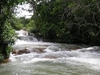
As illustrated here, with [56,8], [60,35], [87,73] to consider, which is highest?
[56,8]

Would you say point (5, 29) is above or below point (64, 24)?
below

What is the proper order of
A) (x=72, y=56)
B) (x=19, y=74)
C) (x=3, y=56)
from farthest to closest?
(x=72, y=56), (x=3, y=56), (x=19, y=74)

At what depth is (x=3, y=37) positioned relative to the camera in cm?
841

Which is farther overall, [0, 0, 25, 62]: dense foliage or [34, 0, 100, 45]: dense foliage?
[34, 0, 100, 45]: dense foliage

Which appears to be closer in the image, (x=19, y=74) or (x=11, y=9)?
(x=19, y=74)

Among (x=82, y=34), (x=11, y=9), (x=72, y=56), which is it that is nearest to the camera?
(x=11, y=9)

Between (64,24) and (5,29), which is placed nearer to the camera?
(5,29)

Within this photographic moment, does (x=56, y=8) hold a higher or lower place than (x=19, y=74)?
higher

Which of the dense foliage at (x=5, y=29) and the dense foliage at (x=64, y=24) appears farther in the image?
the dense foliage at (x=64, y=24)

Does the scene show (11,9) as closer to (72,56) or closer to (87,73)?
(72,56)

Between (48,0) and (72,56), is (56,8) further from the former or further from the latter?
(72,56)

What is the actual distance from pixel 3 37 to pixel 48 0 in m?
10.0

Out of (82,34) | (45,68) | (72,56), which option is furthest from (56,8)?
(45,68)

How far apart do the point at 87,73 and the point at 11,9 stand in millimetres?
5096
